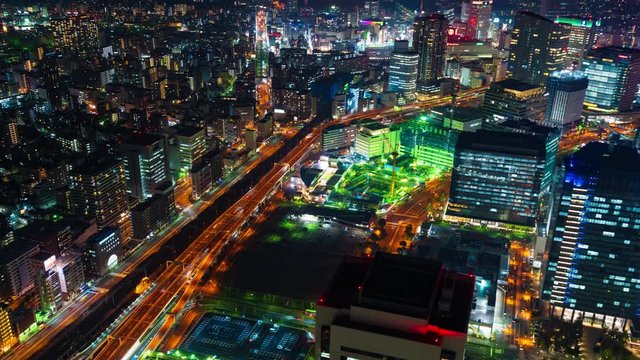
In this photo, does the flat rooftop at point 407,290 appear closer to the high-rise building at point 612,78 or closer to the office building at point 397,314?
the office building at point 397,314

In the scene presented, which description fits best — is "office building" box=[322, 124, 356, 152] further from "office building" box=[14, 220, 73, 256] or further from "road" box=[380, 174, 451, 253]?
"office building" box=[14, 220, 73, 256]

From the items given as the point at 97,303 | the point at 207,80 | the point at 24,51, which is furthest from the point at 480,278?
the point at 24,51

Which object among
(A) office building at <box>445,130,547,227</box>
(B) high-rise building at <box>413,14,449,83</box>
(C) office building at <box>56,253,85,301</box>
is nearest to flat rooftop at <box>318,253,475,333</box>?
(C) office building at <box>56,253,85,301</box>

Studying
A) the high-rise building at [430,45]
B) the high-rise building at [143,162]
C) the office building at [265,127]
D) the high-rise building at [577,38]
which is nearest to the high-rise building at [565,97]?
the high-rise building at [577,38]

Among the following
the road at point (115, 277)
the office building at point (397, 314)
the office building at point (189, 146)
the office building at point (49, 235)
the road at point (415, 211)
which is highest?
the office building at point (397, 314)

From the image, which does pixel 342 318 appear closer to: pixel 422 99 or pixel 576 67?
pixel 422 99

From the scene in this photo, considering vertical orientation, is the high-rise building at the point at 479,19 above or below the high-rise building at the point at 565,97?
above

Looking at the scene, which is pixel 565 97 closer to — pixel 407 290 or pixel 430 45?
pixel 430 45

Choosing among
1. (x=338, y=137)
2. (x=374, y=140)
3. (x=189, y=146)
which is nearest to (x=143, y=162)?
(x=189, y=146)
